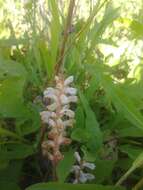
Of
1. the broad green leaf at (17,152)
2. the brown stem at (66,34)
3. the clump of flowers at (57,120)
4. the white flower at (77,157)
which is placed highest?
the brown stem at (66,34)

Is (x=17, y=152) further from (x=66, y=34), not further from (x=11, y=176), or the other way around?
(x=66, y=34)

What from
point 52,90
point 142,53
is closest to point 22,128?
point 52,90

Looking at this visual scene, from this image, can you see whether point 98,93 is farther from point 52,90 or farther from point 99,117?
point 52,90

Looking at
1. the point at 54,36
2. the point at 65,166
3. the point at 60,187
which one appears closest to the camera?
the point at 60,187

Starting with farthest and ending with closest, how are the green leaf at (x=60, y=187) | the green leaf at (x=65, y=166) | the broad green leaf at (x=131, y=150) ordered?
the broad green leaf at (x=131, y=150)
the green leaf at (x=65, y=166)
the green leaf at (x=60, y=187)

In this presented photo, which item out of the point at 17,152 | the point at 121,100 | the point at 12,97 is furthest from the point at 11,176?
the point at 121,100

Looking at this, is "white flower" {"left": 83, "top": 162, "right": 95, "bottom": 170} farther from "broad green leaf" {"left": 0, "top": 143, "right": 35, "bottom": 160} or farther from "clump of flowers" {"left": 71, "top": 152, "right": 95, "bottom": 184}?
"broad green leaf" {"left": 0, "top": 143, "right": 35, "bottom": 160}

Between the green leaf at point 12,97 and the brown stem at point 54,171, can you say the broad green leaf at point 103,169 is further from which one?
the green leaf at point 12,97

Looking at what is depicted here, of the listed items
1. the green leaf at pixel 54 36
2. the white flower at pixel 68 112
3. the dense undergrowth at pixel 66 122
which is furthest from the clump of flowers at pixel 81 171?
the green leaf at pixel 54 36
